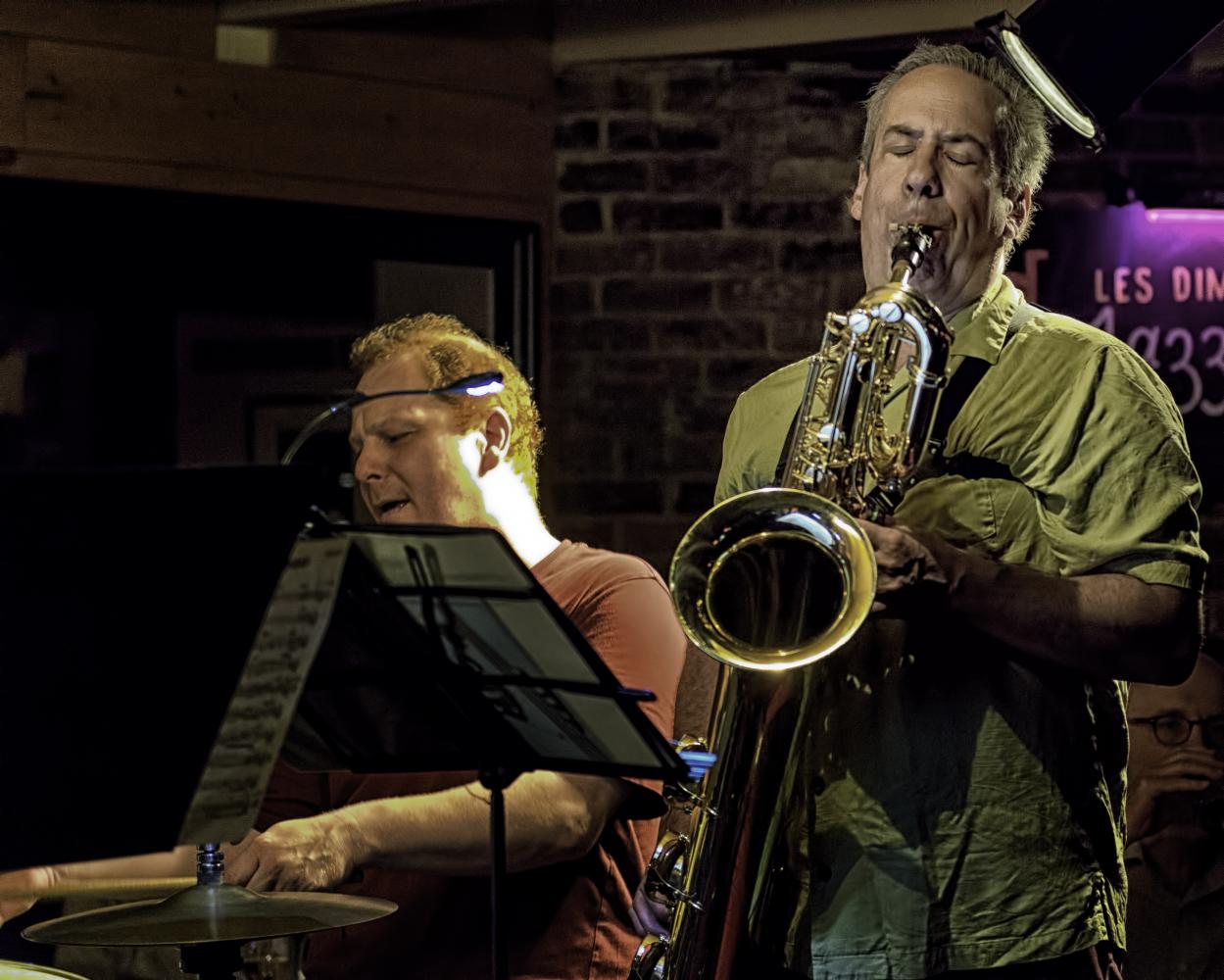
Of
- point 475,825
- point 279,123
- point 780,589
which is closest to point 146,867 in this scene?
point 475,825

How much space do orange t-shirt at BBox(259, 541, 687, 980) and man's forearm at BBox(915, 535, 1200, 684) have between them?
801 millimetres

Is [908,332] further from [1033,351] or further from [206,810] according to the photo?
[206,810]

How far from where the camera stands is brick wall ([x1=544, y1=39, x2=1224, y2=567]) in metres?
4.92

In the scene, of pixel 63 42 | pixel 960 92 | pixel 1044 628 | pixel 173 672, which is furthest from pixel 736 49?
pixel 173 672

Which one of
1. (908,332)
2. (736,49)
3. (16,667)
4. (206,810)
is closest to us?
(16,667)

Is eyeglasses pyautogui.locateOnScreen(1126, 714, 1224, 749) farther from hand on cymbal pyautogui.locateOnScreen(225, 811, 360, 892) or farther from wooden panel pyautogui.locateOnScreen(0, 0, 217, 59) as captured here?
wooden panel pyautogui.locateOnScreen(0, 0, 217, 59)

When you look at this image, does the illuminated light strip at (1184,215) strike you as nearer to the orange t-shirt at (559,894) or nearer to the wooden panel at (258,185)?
the wooden panel at (258,185)

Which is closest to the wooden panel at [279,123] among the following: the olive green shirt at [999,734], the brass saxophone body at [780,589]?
the brass saxophone body at [780,589]

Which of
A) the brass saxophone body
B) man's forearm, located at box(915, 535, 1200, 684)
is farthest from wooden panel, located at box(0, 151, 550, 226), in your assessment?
man's forearm, located at box(915, 535, 1200, 684)

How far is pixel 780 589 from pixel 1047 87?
4.67 feet

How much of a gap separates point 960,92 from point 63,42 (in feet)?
8.83

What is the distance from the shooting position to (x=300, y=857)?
267cm

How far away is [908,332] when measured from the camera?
235 centimetres

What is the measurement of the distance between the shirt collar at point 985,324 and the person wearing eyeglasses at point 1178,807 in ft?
6.98
